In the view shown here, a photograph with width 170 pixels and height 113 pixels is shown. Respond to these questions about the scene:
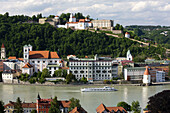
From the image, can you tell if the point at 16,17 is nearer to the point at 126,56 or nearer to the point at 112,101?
the point at 126,56

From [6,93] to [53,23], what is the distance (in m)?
33.3

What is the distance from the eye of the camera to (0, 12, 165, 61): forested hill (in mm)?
54625

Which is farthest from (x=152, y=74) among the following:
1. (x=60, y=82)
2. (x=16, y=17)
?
(x=16, y=17)

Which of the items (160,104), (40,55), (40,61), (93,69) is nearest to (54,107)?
(160,104)

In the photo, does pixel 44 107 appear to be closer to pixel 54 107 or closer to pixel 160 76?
pixel 54 107

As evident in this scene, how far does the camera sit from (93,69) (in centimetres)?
4131

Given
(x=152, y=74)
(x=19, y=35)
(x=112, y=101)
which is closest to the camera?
(x=112, y=101)

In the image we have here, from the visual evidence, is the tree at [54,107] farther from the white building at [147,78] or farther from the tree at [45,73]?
the white building at [147,78]

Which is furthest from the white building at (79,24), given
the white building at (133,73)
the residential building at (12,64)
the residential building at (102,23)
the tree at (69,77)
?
the tree at (69,77)

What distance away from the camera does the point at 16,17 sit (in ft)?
221

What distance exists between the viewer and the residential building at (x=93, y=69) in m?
40.8

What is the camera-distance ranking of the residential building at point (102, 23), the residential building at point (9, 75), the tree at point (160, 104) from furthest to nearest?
the residential building at point (102, 23) → the residential building at point (9, 75) → the tree at point (160, 104)

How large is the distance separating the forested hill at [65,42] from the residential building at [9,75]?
10.7 m

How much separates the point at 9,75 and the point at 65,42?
60.0 ft
